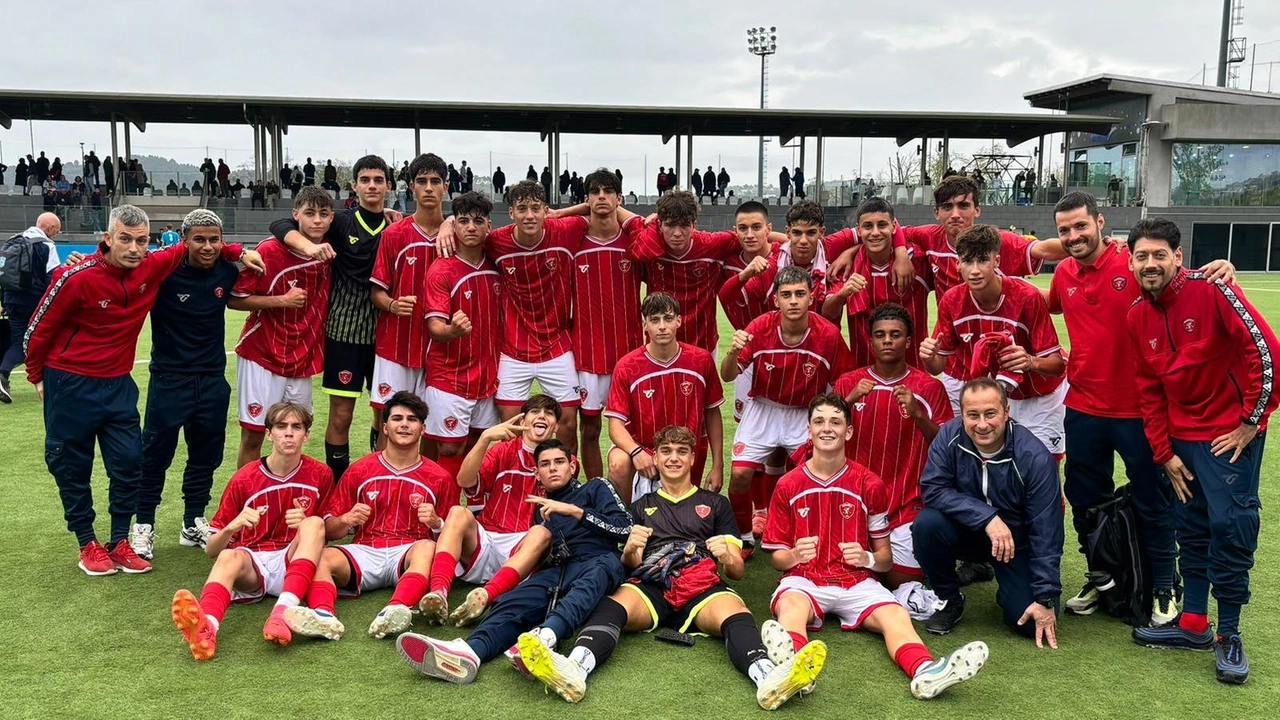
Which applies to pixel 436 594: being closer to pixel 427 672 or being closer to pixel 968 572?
pixel 427 672

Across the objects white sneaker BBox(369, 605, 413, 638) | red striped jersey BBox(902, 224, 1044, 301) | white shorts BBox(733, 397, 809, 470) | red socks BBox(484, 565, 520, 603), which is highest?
red striped jersey BBox(902, 224, 1044, 301)

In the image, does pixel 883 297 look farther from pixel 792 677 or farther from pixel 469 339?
pixel 792 677

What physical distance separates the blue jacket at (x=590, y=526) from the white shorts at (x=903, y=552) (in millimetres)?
1438

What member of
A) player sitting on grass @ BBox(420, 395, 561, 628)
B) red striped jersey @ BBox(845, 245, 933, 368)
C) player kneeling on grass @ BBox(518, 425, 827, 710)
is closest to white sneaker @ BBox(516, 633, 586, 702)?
player kneeling on grass @ BBox(518, 425, 827, 710)

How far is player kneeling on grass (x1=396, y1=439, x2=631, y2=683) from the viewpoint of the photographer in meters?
3.90

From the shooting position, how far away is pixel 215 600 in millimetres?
4355

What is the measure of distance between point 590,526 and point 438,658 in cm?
120

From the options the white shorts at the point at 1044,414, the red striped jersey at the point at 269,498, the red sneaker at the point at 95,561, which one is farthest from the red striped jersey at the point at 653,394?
the red sneaker at the point at 95,561

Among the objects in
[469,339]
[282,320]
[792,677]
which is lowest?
[792,677]

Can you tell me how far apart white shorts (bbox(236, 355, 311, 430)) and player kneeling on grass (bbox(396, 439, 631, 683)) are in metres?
1.98

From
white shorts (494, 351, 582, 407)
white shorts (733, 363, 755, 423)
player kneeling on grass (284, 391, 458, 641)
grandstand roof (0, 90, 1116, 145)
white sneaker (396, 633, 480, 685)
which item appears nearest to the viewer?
white sneaker (396, 633, 480, 685)

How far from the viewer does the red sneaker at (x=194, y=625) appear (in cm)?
399

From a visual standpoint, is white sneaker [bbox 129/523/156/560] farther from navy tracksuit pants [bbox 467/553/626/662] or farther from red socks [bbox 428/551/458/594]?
navy tracksuit pants [bbox 467/553/626/662]

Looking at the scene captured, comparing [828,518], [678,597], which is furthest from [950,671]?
[678,597]
